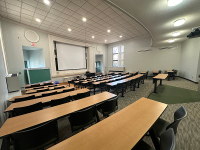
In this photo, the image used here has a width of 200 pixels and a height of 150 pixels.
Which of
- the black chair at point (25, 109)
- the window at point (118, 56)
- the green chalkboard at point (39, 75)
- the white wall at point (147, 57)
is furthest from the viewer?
the window at point (118, 56)

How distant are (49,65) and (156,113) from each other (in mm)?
7922

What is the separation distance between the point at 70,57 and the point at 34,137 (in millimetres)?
8251

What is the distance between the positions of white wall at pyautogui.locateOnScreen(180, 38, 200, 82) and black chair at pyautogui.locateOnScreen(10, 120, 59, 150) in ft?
28.4

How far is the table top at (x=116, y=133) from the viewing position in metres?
0.79

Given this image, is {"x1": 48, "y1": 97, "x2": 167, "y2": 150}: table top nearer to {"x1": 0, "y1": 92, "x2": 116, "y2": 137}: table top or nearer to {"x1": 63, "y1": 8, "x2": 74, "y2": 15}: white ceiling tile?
{"x1": 0, "y1": 92, "x2": 116, "y2": 137}: table top

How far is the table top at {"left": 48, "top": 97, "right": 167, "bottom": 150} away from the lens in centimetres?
79

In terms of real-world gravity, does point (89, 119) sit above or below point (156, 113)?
below

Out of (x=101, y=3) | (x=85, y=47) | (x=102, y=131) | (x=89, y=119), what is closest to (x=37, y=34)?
(x=85, y=47)

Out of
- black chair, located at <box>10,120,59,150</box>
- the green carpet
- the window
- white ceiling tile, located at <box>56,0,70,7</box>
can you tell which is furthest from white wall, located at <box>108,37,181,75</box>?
black chair, located at <box>10,120,59,150</box>

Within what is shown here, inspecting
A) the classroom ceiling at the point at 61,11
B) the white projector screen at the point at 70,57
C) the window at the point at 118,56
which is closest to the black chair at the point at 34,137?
the classroom ceiling at the point at 61,11

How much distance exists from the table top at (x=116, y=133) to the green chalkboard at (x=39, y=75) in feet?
22.4

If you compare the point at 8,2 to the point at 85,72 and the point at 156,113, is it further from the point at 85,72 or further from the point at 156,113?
the point at 85,72

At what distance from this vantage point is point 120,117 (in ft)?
4.08

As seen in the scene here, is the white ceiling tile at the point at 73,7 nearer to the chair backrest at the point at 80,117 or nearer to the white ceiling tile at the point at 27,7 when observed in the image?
the white ceiling tile at the point at 27,7
